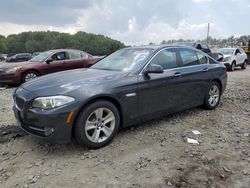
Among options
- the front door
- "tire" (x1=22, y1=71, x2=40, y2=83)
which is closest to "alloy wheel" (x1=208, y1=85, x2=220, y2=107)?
the front door

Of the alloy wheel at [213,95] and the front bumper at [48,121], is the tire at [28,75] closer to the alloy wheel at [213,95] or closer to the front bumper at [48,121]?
the front bumper at [48,121]

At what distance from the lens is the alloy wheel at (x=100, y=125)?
12.1 feet

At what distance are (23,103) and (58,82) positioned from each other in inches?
22.3

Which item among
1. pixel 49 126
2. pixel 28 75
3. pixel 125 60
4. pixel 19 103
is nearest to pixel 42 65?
pixel 28 75

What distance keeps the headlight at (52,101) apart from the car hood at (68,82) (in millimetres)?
84

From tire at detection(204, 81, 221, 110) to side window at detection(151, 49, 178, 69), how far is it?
4.14 ft

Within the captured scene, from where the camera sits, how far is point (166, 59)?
4.79 meters

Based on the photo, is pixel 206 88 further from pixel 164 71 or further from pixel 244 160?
pixel 244 160

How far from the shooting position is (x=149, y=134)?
4375mm

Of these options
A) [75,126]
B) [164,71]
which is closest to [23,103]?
[75,126]

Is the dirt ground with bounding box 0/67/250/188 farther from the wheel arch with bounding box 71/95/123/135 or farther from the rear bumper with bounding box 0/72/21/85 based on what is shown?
the rear bumper with bounding box 0/72/21/85

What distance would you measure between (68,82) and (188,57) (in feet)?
8.76

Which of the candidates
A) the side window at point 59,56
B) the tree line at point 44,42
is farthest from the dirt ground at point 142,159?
the tree line at point 44,42

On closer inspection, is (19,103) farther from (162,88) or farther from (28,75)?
(28,75)
